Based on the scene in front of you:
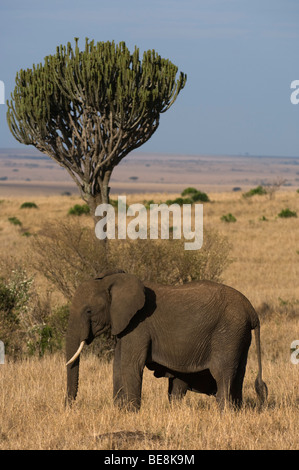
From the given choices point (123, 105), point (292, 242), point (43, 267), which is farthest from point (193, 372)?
point (292, 242)

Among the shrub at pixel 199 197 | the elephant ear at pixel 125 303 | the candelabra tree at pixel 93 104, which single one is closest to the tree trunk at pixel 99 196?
the candelabra tree at pixel 93 104

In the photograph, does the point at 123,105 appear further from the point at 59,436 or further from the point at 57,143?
the point at 59,436

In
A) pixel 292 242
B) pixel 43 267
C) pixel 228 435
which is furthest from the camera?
pixel 292 242

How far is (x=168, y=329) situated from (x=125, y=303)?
0.55 meters

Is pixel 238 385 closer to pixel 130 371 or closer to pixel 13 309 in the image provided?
pixel 130 371

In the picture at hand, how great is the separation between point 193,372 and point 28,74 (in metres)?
9.44

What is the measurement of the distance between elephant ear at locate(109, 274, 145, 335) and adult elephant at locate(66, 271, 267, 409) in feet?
0.04

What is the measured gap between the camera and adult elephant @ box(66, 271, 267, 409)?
7.64 m

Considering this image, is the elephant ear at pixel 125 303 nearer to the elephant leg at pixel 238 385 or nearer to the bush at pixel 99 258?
the elephant leg at pixel 238 385

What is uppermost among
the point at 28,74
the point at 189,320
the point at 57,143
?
the point at 28,74

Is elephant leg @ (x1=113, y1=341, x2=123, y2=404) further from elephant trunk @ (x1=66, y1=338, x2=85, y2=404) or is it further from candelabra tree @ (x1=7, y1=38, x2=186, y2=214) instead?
candelabra tree @ (x1=7, y1=38, x2=186, y2=214)

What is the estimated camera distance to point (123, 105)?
1475cm

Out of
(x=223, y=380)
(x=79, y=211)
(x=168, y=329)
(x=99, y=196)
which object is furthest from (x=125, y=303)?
(x=79, y=211)

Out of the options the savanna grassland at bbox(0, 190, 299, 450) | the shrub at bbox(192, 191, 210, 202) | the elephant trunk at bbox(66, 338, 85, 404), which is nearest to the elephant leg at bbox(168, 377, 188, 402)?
the savanna grassland at bbox(0, 190, 299, 450)
